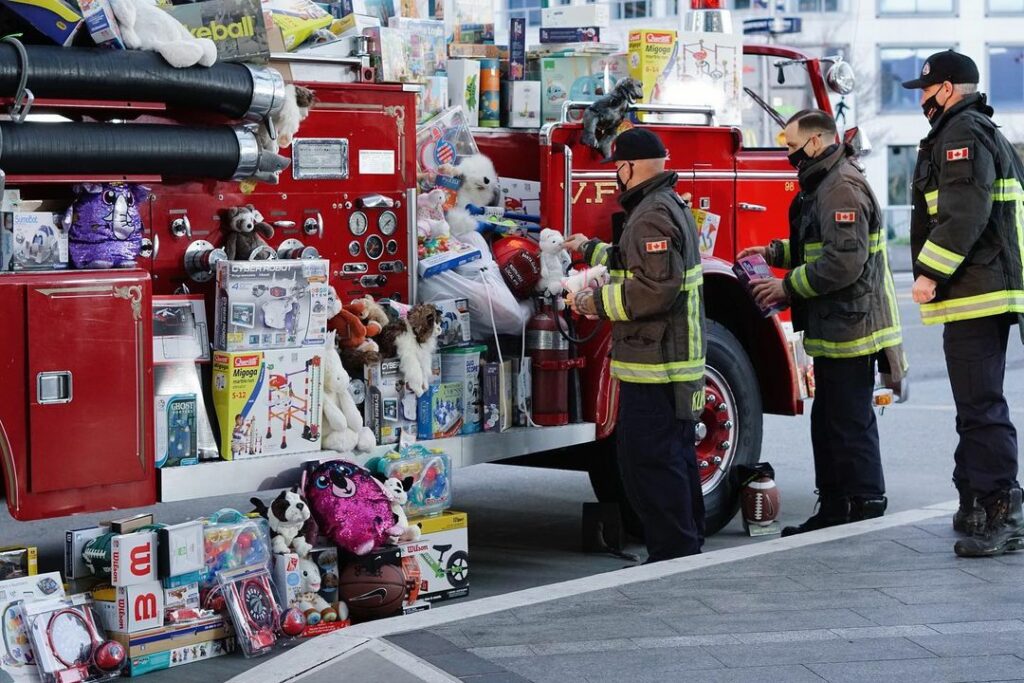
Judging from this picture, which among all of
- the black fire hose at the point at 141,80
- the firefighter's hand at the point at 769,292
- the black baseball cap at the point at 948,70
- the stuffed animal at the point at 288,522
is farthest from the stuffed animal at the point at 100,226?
the black baseball cap at the point at 948,70

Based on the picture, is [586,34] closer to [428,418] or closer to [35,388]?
[428,418]

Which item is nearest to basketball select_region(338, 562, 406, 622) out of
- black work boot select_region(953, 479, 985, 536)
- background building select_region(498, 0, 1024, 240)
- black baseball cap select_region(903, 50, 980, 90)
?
black work boot select_region(953, 479, 985, 536)

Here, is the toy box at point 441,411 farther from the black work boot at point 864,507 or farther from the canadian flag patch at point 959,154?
the canadian flag patch at point 959,154

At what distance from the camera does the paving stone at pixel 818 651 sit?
15.5 feet

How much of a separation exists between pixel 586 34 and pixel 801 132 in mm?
1137

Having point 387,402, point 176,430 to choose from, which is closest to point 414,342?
point 387,402

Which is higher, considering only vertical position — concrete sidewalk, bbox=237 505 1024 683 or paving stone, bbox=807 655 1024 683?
concrete sidewalk, bbox=237 505 1024 683

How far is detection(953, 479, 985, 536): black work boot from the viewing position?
6281 millimetres

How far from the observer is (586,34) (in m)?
7.38

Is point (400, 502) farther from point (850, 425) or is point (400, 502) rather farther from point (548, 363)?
point (850, 425)

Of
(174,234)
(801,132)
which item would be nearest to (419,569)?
(174,234)

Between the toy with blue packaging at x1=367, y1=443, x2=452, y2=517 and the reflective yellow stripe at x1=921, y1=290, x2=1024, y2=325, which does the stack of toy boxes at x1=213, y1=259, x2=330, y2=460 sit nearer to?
the toy with blue packaging at x1=367, y1=443, x2=452, y2=517

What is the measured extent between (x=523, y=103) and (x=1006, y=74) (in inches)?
1542

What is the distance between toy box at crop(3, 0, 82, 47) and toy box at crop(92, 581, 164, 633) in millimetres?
1855
